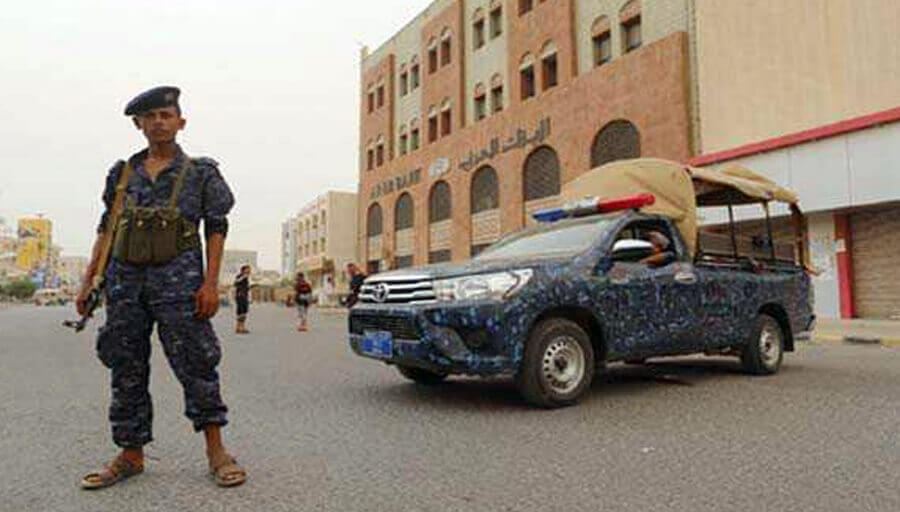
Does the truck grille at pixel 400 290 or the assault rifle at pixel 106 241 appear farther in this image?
the truck grille at pixel 400 290

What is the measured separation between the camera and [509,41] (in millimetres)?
30594

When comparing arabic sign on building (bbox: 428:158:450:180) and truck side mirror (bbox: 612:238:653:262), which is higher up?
arabic sign on building (bbox: 428:158:450:180)

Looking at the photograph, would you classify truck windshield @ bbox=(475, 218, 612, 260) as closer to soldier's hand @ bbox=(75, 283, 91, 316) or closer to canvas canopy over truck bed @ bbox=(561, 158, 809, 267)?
canvas canopy over truck bed @ bbox=(561, 158, 809, 267)

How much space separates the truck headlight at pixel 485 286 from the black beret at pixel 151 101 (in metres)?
2.47

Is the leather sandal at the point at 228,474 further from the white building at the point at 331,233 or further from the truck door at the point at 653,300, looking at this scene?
the white building at the point at 331,233

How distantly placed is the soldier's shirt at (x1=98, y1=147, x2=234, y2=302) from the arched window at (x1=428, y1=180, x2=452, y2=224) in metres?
30.8

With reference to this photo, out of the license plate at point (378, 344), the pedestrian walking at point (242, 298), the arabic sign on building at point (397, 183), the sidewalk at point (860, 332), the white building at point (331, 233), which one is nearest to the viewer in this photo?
the license plate at point (378, 344)

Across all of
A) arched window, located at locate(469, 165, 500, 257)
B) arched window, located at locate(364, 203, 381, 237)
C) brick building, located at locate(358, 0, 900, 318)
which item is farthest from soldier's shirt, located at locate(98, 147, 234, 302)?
arched window, located at locate(364, 203, 381, 237)

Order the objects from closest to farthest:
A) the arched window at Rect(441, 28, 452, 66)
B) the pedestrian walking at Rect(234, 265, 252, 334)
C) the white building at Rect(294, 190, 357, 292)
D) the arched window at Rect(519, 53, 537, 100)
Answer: the pedestrian walking at Rect(234, 265, 252, 334)
the arched window at Rect(519, 53, 537, 100)
the arched window at Rect(441, 28, 452, 66)
the white building at Rect(294, 190, 357, 292)

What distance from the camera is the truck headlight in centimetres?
523

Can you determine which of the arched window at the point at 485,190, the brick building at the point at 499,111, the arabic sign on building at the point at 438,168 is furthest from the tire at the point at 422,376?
the arabic sign on building at the point at 438,168

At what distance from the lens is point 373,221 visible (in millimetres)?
43250

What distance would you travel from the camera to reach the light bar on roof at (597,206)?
660 centimetres

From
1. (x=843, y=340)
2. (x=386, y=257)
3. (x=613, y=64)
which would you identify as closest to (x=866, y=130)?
(x=843, y=340)
